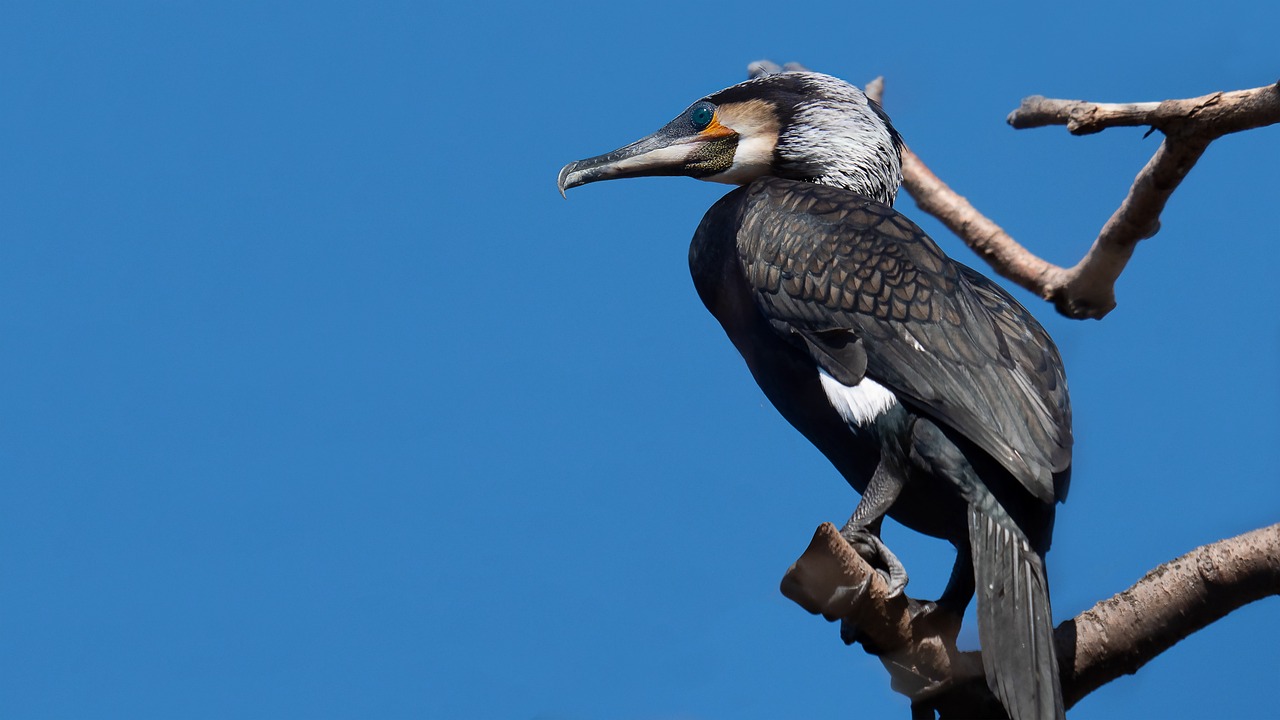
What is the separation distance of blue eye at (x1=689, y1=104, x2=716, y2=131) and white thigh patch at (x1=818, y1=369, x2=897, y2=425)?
1.17 meters

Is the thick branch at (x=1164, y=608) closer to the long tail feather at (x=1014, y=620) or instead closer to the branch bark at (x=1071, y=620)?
the branch bark at (x=1071, y=620)

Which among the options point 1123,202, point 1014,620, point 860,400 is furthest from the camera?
point 1123,202

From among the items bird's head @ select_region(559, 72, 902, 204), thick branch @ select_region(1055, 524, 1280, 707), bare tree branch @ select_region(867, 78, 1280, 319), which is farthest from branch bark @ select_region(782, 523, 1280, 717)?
bird's head @ select_region(559, 72, 902, 204)

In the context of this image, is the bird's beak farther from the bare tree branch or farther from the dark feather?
the bare tree branch

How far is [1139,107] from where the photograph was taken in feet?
12.0

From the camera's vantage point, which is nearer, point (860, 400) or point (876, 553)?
point (876, 553)

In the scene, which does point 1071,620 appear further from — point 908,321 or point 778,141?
point 778,141

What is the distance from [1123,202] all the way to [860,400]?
1.31 m

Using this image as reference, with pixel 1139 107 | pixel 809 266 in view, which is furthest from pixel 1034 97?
pixel 809 266

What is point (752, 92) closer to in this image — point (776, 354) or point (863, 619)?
point (776, 354)

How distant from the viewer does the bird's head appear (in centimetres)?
440

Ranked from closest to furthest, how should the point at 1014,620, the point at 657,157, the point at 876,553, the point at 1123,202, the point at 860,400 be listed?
1. the point at 1014,620
2. the point at 876,553
3. the point at 860,400
4. the point at 1123,202
5. the point at 657,157

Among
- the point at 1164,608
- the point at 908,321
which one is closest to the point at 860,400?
the point at 908,321

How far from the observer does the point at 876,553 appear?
3.48 meters
